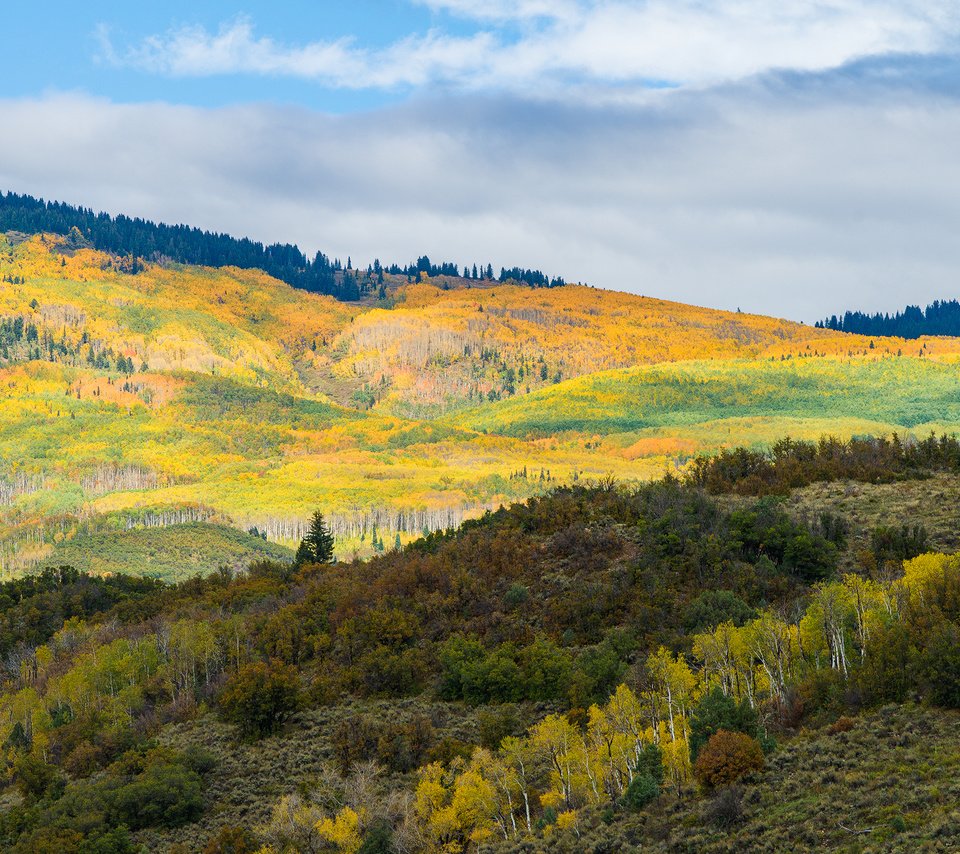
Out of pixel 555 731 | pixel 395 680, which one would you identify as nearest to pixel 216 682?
pixel 395 680

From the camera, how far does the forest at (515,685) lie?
55.9m

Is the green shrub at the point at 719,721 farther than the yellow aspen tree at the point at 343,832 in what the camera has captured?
No

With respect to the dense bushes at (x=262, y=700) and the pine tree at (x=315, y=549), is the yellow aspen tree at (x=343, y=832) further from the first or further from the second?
the pine tree at (x=315, y=549)

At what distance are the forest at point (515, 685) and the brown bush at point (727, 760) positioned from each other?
0.12 m

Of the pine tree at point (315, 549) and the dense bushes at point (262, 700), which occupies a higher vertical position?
the pine tree at point (315, 549)

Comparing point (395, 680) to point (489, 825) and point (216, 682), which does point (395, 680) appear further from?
point (489, 825)

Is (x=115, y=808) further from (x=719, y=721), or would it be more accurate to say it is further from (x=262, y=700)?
(x=719, y=721)

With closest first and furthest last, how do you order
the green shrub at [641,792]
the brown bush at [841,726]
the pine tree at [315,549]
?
the green shrub at [641,792] → the brown bush at [841,726] → the pine tree at [315,549]

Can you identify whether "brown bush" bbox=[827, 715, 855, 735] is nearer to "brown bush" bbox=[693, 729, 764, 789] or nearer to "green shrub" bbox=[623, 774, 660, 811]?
"brown bush" bbox=[693, 729, 764, 789]

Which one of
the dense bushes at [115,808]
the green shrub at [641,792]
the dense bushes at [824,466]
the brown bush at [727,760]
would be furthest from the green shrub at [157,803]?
the dense bushes at [824,466]

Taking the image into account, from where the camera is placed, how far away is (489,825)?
5878 cm

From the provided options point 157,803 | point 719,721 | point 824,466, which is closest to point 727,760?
point 719,721

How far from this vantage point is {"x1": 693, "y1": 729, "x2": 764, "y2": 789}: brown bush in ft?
168

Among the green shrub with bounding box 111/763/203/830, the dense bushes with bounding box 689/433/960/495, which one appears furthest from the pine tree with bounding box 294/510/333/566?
the green shrub with bounding box 111/763/203/830
